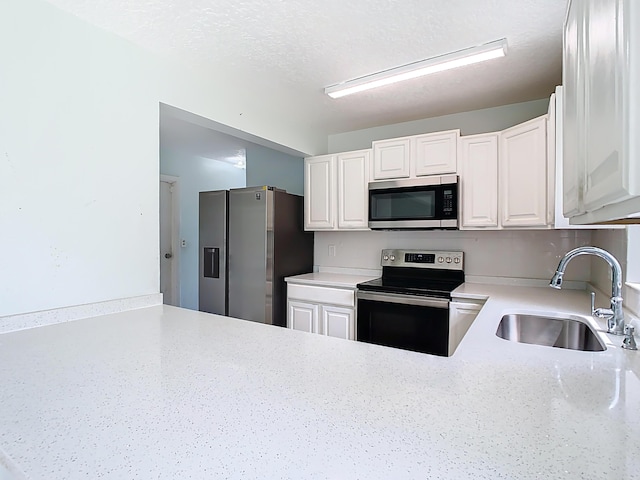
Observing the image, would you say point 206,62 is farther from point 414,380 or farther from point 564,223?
point 564,223

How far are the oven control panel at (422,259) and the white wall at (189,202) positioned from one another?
285cm

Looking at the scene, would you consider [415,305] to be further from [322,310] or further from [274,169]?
[274,169]

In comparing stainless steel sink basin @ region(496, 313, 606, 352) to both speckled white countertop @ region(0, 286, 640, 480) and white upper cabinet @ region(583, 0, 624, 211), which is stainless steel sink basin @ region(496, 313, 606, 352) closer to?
speckled white countertop @ region(0, 286, 640, 480)

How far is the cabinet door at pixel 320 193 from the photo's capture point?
10.7ft

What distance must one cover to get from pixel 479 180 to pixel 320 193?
141 cm

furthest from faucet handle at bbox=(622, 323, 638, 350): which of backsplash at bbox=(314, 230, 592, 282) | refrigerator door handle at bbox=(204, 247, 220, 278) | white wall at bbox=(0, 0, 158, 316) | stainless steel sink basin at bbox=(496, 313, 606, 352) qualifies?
refrigerator door handle at bbox=(204, 247, 220, 278)

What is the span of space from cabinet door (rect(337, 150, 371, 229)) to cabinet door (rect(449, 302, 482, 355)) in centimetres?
106

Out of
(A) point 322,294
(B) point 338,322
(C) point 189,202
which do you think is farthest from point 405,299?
(C) point 189,202

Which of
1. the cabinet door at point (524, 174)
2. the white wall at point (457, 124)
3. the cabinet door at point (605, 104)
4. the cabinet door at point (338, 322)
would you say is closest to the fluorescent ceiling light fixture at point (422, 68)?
the cabinet door at point (524, 174)

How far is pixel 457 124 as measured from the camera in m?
3.06

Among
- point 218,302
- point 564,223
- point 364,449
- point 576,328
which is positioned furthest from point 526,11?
point 218,302

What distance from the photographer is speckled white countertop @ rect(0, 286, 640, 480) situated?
576 millimetres

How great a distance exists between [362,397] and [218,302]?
9.04 feet

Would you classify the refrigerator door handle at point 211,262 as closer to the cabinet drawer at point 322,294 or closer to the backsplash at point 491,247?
the cabinet drawer at point 322,294
